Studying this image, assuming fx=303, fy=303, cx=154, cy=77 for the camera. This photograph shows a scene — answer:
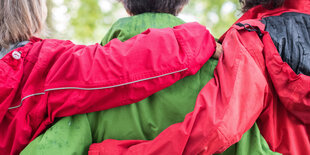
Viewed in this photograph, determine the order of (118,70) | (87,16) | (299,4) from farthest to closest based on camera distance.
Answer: (87,16)
(299,4)
(118,70)

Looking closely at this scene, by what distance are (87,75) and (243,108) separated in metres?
0.85

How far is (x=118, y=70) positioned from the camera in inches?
64.9

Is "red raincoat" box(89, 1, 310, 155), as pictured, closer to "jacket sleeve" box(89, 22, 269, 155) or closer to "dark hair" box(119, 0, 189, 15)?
"jacket sleeve" box(89, 22, 269, 155)

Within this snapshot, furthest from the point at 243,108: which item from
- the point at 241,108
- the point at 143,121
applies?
the point at 143,121

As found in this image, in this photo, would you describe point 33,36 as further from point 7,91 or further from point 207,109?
point 207,109

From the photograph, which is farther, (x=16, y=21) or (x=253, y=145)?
(x=16, y=21)

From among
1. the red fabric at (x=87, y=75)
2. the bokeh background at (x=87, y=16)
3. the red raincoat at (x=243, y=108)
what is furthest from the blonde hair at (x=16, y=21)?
the bokeh background at (x=87, y=16)

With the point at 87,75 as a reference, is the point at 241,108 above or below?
below

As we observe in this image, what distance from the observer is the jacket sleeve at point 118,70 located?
1.65 metres

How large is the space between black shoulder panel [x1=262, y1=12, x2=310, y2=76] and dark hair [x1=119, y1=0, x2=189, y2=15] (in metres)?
0.59

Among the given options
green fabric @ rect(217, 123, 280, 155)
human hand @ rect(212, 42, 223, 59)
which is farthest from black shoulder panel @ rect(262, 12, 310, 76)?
green fabric @ rect(217, 123, 280, 155)

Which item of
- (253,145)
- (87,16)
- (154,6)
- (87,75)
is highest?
(154,6)

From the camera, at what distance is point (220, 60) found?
176 cm

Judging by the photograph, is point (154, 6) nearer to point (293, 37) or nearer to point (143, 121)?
point (143, 121)
